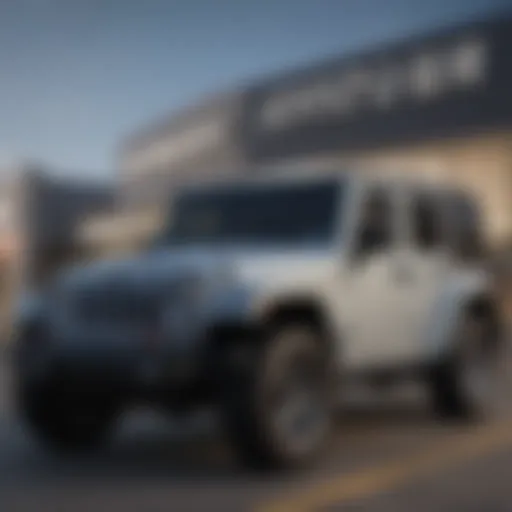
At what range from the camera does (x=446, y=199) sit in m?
9.49

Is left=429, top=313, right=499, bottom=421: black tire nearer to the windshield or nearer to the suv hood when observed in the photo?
the windshield

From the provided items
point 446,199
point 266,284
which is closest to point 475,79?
point 446,199

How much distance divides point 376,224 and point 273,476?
212 cm

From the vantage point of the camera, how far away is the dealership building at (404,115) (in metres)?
35.7

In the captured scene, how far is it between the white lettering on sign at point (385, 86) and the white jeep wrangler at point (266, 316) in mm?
27417

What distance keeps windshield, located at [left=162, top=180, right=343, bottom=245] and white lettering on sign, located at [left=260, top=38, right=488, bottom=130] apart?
92.3 feet

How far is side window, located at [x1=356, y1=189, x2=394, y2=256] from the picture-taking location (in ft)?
27.6

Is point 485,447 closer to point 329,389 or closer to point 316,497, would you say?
point 329,389

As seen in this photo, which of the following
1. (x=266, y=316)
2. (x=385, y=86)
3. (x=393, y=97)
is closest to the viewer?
(x=266, y=316)

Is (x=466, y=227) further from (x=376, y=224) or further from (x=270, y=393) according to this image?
(x=270, y=393)

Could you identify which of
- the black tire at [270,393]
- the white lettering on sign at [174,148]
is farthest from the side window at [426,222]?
the white lettering on sign at [174,148]

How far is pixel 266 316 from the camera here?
740cm

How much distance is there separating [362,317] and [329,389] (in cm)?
64

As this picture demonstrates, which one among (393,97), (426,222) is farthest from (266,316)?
(393,97)
